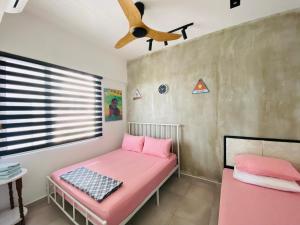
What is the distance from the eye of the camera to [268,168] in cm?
158

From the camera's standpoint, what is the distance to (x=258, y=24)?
2008 mm

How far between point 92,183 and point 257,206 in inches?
67.6

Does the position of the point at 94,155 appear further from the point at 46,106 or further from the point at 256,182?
the point at 256,182

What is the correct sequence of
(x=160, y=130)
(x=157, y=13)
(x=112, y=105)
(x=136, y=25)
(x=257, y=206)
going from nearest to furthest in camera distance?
(x=257, y=206) < (x=136, y=25) < (x=157, y=13) < (x=160, y=130) < (x=112, y=105)

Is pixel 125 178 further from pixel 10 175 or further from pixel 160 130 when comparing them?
pixel 160 130

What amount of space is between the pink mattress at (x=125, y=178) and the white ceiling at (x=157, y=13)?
7.21 ft

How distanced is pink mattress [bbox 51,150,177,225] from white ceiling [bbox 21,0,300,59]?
2.20 metres

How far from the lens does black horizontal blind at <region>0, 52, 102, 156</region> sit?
169cm

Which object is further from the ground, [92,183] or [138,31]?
[138,31]

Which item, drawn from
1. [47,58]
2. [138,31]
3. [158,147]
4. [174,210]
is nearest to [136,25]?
[138,31]

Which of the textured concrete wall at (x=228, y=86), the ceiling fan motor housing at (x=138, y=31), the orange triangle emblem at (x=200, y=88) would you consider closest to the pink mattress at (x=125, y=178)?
the textured concrete wall at (x=228, y=86)

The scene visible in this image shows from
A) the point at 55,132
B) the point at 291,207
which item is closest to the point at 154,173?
the point at 291,207

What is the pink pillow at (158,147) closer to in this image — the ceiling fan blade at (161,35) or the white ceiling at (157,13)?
the ceiling fan blade at (161,35)

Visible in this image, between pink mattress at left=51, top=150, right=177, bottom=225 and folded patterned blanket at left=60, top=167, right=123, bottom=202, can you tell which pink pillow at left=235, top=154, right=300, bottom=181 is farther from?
folded patterned blanket at left=60, top=167, right=123, bottom=202
